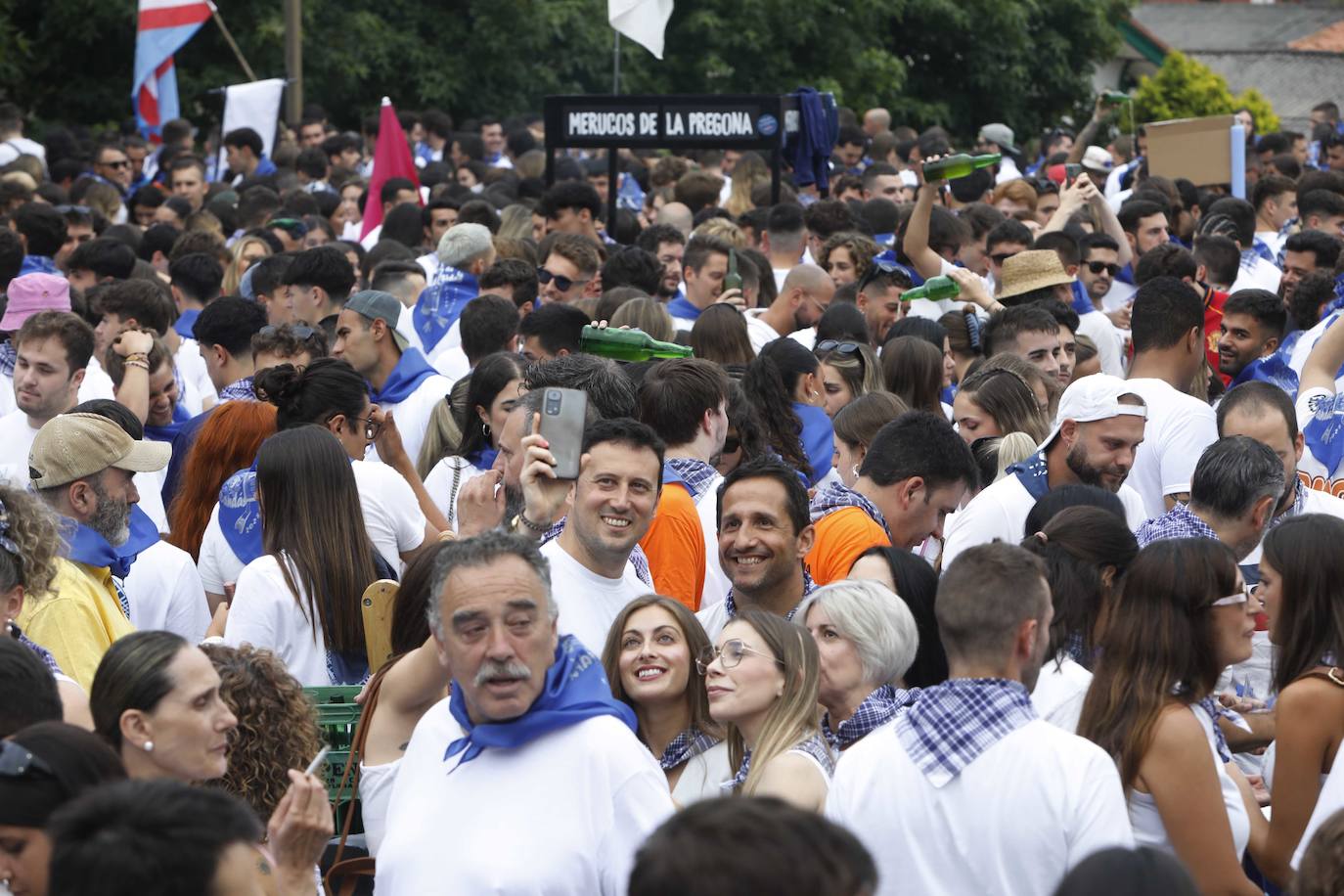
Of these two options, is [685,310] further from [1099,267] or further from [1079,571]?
[1079,571]

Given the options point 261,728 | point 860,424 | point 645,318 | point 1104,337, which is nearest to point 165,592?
point 261,728

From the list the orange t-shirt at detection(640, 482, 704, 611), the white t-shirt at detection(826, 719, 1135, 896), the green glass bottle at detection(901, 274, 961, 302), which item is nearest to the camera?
the white t-shirt at detection(826, 719, 1135, 896)

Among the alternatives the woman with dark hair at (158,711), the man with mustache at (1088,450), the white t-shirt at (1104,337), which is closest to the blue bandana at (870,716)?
the man with mustache at (1088,450)

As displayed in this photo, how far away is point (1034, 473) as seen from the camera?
235 inches

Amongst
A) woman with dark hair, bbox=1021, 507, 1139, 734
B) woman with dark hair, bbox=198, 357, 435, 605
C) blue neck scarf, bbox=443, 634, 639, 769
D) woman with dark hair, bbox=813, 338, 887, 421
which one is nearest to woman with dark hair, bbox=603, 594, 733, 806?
blue neck scarf, bbox=443, 634, 639, 769

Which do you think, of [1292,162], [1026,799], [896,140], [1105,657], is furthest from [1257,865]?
[896,140]

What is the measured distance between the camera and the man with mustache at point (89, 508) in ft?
16.3

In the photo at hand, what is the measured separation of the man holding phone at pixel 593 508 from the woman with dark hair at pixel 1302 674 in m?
1.70

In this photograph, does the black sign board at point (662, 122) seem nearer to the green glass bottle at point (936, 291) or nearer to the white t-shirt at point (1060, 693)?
the green glass bottle at point (936, 291)

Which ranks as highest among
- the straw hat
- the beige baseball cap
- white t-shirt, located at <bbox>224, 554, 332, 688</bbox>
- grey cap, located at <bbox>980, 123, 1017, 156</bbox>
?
grey cap, located at <bbox>980, 123, 1017, 156</bbox>

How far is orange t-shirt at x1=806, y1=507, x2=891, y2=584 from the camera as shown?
218 inches

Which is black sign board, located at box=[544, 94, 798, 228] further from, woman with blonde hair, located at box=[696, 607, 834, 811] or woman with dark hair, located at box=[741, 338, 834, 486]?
woman with blonde hair, located at box=[696, 607, 834, 811]

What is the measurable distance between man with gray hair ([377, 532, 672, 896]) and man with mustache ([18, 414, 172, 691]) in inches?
60.1

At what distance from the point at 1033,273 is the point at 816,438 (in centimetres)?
253
